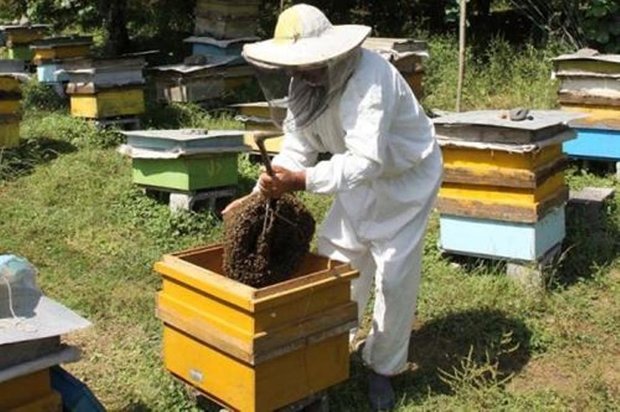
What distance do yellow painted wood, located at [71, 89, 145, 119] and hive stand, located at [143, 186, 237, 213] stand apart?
1982 mm

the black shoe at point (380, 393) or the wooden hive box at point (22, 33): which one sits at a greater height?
the wooden hive box at point (22, 33)

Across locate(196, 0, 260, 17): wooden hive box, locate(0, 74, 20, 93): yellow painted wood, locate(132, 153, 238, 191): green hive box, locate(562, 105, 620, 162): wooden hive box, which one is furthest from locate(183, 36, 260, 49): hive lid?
locate(562, 105, 620, 162): wooden hive box

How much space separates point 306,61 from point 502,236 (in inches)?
70.0

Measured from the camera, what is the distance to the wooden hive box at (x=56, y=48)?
29.4 ft

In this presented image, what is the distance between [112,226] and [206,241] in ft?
2.08

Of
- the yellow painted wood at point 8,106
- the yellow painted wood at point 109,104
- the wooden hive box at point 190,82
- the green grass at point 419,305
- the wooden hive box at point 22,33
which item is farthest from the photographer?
the wooden hive box at point 22,33

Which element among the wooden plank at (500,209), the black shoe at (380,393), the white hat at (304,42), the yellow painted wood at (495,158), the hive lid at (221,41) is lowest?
the black shoe at (380,393)

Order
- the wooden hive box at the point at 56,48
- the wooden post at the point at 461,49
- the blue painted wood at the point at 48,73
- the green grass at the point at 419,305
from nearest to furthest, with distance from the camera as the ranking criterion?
1. the green grass at the point at 419,305
2. the wooden post at the point at 461,49
3. the blue painted wood at the point at 48,73
4. the wooden hive box at the point at 56,48

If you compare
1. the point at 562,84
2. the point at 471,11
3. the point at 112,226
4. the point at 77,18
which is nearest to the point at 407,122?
the point at 112,226

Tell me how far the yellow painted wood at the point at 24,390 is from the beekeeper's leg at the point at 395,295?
124 centimetres

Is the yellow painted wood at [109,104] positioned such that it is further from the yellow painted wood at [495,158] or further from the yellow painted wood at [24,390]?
the yellow painted wood at [24,390]

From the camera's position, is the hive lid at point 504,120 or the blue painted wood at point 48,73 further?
the blue painted wood at point 48,73

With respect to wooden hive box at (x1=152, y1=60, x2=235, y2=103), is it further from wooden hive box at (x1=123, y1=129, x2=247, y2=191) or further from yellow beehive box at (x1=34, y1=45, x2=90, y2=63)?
wooden hive box at (x1=123, y1=129, x2=247, y2=191)

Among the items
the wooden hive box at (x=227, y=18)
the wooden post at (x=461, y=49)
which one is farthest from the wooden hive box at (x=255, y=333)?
the wooden hive box at (x=227, y=18)
